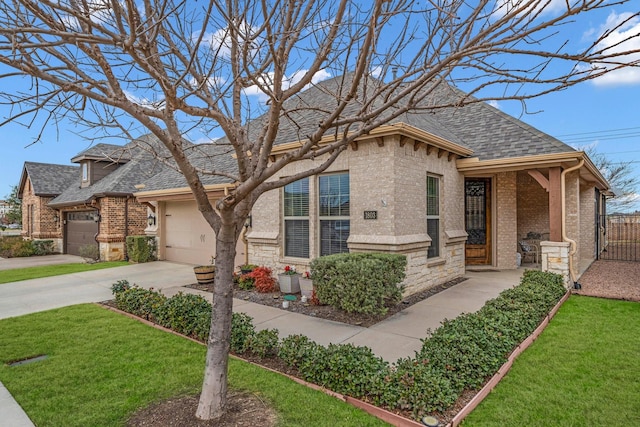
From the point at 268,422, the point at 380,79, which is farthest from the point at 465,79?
the point at 268,422

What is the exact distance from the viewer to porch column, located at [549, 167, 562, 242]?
7684 millimetres

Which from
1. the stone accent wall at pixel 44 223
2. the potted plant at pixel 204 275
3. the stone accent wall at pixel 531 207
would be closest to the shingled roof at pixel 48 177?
the stone accent wall at pixel 44 223

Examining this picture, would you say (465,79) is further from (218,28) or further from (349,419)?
(349,419)

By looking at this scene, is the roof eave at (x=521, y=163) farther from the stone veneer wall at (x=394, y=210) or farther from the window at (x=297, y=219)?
the window at (x=297, y=219)

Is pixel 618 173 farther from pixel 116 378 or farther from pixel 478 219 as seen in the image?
pixel 116 378

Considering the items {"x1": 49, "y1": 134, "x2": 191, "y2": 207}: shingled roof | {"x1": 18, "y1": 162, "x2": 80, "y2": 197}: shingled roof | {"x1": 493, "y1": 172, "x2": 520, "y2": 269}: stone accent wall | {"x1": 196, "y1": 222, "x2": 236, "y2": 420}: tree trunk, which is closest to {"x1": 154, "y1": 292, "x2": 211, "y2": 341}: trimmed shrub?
{"x1": 196, "y1": 222, "x2": 236, "y2": 420}: tree trunk

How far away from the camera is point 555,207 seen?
7.77 m

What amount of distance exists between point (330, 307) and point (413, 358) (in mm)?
Answer: 2548

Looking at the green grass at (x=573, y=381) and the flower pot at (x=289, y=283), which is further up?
the flower pot at (x=289, y=283)

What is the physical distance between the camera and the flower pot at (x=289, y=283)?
7.56 meters

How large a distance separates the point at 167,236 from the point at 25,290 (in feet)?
18.8

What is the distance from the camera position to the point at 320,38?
3.45 m

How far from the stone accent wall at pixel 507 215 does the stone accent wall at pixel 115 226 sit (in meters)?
14.1

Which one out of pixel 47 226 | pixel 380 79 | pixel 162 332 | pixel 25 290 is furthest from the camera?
pixel 47 226
